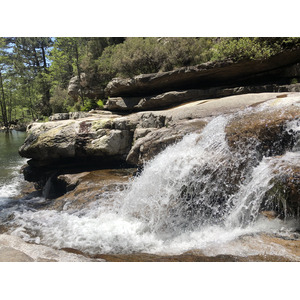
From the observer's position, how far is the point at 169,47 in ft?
32.5

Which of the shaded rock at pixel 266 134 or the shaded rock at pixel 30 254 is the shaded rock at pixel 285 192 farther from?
the shaded rock at pixel 30 254

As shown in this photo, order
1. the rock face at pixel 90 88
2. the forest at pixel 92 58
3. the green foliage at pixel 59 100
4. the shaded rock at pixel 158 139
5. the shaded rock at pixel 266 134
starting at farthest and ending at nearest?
the green foliage at pixel 59 100 < the rock face at pixel 90 88 < the forest at pixel 92 58 < the shaded rock at pixel 158 139 < the shaded rock at pixel 266 134

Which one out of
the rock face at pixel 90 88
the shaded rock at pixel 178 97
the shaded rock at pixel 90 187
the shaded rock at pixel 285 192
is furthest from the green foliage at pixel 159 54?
the shaded rock at pixel 285 192

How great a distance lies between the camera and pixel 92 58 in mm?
15211

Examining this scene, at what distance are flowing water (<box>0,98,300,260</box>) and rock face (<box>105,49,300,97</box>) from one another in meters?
3.02

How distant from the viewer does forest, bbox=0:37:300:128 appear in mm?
7670

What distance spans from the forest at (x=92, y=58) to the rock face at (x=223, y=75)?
1.05 feet

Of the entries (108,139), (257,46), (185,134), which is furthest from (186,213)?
(257,46)

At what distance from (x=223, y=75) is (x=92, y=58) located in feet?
33.0

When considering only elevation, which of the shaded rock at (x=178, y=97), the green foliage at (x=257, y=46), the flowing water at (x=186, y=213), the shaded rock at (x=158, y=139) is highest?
the green foliage at (x=257, y=46)

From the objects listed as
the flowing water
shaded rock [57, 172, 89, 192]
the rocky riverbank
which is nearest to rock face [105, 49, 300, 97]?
the rocky riverbank

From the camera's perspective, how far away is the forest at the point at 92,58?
7.67m

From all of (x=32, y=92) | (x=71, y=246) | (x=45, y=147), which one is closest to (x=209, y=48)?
(x=45, y=147)

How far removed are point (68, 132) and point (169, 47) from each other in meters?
5.60
